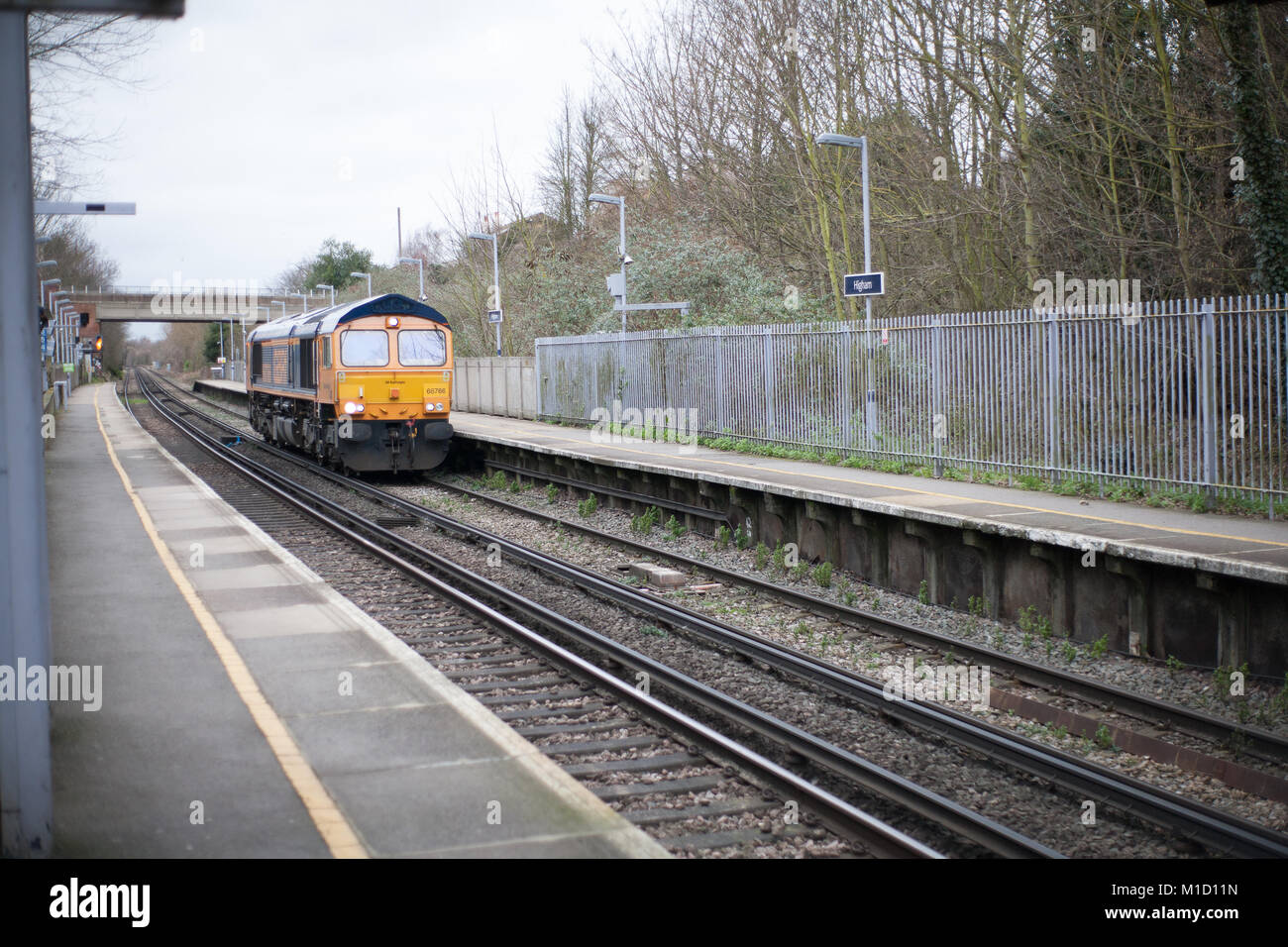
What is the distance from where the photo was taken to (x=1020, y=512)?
11820mm

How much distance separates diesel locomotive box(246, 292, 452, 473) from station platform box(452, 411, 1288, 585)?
4.41 metres

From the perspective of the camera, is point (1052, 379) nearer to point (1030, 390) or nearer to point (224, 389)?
point (1030, 390)

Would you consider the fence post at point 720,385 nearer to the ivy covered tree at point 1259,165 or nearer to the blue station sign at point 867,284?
the blue station sign at point 867,284

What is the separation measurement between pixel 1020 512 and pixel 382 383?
1400 centimetres

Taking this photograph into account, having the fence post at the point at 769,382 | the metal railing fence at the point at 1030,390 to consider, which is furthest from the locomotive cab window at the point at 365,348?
the fence post at the point at 769,382

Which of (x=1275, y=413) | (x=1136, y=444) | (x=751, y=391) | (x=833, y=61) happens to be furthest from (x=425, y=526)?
(x=833, y=61)

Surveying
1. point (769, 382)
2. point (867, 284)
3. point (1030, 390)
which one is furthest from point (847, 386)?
point (1030, 390)

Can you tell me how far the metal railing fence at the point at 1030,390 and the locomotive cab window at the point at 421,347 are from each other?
4898 mm

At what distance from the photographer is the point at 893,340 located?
16562 mm

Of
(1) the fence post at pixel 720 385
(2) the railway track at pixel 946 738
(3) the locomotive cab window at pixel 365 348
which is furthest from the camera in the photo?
(3) the locomotive cab window at pixel 365 348

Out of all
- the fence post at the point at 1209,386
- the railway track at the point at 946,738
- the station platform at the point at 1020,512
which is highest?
the fence post at the point at 1209,386

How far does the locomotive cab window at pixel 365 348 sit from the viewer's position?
2217 cm

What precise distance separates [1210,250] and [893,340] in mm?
5118
